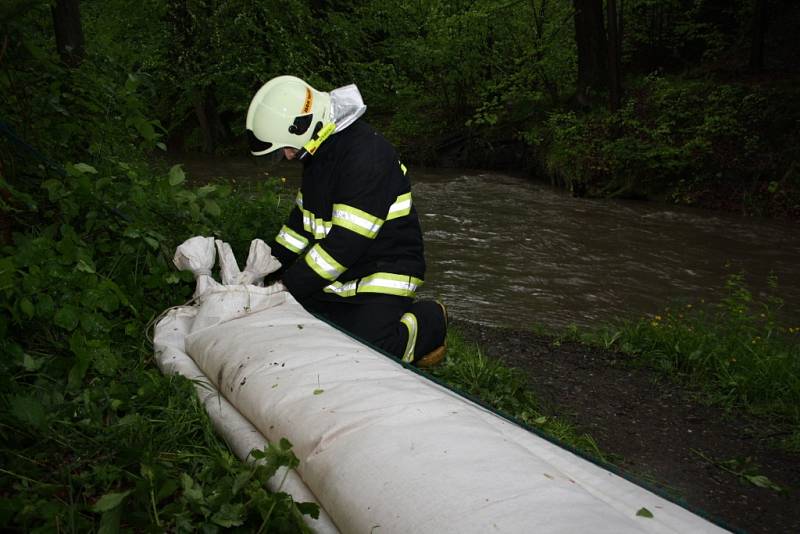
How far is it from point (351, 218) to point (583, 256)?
529cm

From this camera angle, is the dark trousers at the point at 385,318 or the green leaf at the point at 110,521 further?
the dark trousers at the point at 385,318

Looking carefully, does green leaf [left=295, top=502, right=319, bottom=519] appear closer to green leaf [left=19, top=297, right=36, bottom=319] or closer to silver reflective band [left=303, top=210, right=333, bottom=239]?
green leaf [left=19, top=297, right=36, bottom=319]

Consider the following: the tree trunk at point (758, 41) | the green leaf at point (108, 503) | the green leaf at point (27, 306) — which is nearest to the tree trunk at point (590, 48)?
the tree trunk at point (758, 41)

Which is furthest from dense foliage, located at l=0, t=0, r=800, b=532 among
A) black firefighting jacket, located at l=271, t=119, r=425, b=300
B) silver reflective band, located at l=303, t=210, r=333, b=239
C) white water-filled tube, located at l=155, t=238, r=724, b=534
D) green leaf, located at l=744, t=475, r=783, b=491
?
green leaf, located at l=744, t=475, r=783, b=491

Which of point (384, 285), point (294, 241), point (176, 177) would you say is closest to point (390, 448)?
point (384, 285)

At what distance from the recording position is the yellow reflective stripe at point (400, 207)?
2957 millimetres

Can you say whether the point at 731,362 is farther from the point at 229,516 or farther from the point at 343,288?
the point at 229,516

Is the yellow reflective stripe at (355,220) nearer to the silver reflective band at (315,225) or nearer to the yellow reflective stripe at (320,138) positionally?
the silver reflective band at (315,225)

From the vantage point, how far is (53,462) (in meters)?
1.82

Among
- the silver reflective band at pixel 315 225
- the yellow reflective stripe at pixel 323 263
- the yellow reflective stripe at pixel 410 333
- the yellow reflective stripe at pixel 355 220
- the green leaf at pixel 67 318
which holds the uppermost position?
the yellow reflective stripe at pixel 355 220

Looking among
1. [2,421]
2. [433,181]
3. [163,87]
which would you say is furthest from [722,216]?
[163,87]

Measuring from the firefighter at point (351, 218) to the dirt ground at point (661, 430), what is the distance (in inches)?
35.9

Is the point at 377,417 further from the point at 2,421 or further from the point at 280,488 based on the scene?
the point at 2,421

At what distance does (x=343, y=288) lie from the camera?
10.2 feet
